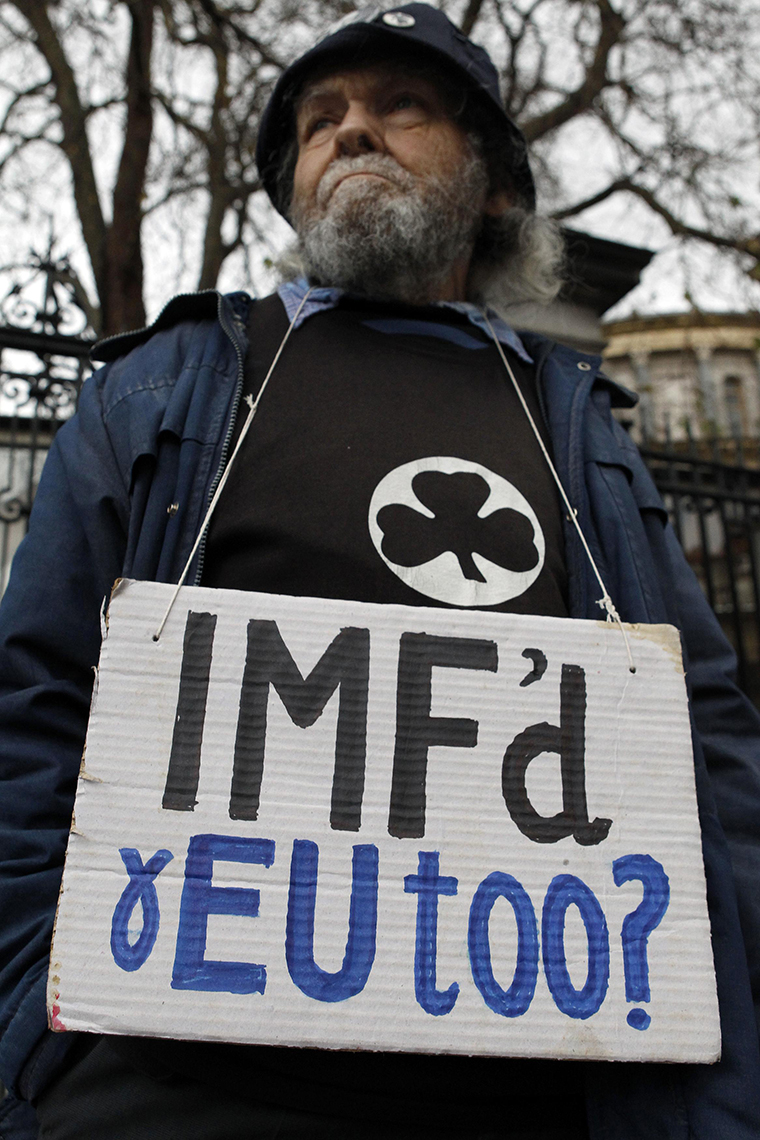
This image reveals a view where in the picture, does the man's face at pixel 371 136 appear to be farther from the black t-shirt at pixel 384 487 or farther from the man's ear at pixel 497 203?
the black t-shirt at pixel 384 487

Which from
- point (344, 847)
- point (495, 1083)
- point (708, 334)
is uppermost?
point (708, 334)

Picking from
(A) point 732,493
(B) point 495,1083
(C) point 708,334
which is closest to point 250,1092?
(B) point 495,1083

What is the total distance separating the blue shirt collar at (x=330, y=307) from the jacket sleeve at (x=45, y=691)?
44cm

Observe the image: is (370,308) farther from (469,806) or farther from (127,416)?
(469,806)

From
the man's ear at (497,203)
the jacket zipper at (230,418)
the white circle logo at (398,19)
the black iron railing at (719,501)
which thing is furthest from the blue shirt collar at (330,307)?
the black iron railing at (719,501)

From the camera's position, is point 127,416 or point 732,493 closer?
point 127,416

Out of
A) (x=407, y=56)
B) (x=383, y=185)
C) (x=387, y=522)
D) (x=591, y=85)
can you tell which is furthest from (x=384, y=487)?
(x=591, y=85)

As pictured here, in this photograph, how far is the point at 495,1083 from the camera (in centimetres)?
106

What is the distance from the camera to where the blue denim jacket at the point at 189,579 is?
1.06 meters

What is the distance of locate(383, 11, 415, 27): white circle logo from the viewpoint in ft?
6.01

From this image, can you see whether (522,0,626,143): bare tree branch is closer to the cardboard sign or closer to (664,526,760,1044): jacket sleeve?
(664,526,760,1044): jacket sleeve

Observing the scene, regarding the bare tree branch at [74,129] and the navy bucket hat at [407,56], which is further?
the bare tree branch at [74,129]

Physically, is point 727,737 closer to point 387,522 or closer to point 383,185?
point 387,522

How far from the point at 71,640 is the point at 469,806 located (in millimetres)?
602
